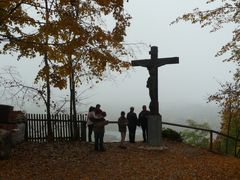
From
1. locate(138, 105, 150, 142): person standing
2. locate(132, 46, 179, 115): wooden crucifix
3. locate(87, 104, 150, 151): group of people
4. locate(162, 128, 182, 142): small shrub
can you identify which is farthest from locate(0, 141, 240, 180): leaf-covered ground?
locate(162, 128, 182, 142): small shrub

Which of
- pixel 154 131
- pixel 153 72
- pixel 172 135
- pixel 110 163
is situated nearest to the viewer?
pixel 110 163

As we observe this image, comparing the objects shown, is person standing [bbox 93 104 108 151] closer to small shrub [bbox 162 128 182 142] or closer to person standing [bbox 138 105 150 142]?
person standing [bbox 138 105 150 142]

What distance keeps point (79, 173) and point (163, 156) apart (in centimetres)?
502

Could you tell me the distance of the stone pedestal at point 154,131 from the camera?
758 inches

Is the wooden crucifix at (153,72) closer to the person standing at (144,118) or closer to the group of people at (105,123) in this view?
the group of people at (105,123)

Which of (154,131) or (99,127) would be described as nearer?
(99,127)

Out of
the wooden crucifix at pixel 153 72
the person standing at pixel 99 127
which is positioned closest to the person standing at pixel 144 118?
the wooden crucifix at pixel 153 72

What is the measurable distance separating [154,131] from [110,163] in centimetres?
A: 445

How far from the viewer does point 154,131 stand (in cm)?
1938

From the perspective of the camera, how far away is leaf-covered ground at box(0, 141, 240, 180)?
13414mm

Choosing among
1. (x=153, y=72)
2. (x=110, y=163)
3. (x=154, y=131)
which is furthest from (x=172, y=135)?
(x=110, y=163)

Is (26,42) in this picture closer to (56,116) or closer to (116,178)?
(116,178)

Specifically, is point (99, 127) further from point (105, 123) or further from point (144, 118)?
point (144, 118)

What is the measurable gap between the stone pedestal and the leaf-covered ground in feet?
1.62
